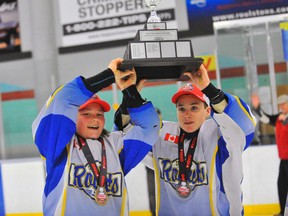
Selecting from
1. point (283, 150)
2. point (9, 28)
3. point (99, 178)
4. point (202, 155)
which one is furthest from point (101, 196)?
point (9, 28)

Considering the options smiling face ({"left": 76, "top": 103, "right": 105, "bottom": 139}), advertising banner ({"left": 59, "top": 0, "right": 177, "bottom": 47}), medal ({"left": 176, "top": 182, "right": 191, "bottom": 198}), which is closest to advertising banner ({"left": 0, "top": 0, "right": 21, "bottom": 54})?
advertising banner ({"left": 59, "top": 0, "right": 177, "bottom": 47})

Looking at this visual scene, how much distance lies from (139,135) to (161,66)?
31cm

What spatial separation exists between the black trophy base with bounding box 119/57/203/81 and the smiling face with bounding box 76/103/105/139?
0.25 metres

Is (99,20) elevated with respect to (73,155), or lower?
elevated

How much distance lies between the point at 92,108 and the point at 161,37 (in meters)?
0.45

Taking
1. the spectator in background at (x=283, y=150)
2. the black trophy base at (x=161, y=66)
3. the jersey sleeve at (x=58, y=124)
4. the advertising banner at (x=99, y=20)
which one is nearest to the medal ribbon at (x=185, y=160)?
the black trophy base at (x=161, y=66)

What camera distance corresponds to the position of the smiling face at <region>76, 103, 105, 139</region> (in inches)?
82.4

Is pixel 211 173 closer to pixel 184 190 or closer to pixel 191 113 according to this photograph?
pixel 184 190

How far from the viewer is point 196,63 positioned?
191 cm

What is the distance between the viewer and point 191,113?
2.19 meters

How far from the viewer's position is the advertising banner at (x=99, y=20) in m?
7.91

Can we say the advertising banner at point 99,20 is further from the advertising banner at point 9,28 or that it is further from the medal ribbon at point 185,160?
the medal ribbon at point 185,160

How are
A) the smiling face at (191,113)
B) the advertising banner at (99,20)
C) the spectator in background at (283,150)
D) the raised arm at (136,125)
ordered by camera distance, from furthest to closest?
the advertising banner at (99,20) → the spectator in background at (283,150) → the smiling face at (191,113) → the raised arm at (136,125)

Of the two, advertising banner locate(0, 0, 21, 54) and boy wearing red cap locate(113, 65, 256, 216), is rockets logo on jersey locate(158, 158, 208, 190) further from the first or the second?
advertising banner locate(0, 0, 21, 54)
